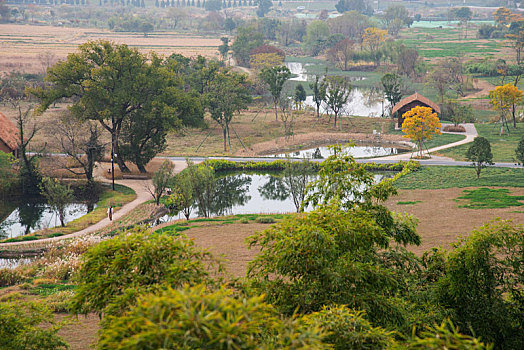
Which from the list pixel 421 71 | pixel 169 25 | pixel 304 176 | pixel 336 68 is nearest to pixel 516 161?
pixel 304 176

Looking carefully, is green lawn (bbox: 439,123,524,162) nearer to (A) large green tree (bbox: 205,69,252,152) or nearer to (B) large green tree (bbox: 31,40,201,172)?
(A) large green tree (bbox: 205,69,252,152)

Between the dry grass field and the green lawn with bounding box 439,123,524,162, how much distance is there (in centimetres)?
5982

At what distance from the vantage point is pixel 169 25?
510 ft

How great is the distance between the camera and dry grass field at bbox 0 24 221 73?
81625 millimetres

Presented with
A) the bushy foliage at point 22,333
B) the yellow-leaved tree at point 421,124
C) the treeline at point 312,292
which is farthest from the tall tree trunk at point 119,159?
the bushy foliage at point 22,333

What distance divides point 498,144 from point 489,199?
1635 centimetres

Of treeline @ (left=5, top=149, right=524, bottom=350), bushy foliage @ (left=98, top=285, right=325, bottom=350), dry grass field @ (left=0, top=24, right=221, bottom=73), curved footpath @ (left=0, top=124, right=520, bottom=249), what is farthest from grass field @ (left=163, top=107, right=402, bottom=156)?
dry grass field @ (left=0, top=24, right=221, bottom=73)

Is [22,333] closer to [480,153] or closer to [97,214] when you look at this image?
[97,214]

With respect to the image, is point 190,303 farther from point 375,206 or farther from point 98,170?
point 98,170

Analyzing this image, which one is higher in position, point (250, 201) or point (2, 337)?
point (2, 337)

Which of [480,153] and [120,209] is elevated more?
[480,153]

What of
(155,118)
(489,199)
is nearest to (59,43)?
(155,118)

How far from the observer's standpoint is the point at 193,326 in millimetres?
6223

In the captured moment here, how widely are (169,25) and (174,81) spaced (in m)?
125
